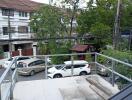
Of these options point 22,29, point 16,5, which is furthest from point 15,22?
point 16,5

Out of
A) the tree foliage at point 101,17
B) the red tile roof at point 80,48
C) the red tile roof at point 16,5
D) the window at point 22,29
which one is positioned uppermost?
the red tile roof at point 16,5

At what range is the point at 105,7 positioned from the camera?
869 inches

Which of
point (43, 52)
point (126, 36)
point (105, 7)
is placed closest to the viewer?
point (126, 36)

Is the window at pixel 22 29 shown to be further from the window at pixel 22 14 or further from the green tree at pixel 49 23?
the green tree at pixel 49 23

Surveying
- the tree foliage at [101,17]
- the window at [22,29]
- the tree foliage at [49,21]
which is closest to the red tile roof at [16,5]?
the window at [22,29]

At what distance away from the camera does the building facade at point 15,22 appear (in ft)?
89.1

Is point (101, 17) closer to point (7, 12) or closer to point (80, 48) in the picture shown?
point (80, 48)

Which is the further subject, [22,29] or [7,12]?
[22,29]

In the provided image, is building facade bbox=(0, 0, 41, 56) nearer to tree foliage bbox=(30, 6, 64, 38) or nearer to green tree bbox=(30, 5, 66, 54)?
green tree bbox=(30, 5, 66, 54)

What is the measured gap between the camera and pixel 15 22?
29.5 meters

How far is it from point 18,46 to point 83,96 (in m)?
26.2

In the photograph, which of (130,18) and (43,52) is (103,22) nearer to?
(130,18)

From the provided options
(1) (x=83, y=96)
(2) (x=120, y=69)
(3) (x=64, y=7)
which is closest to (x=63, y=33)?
(3) (x=64, y=7)

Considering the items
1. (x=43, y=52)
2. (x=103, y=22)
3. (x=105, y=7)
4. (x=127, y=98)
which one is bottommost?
(x=43, y=52)
